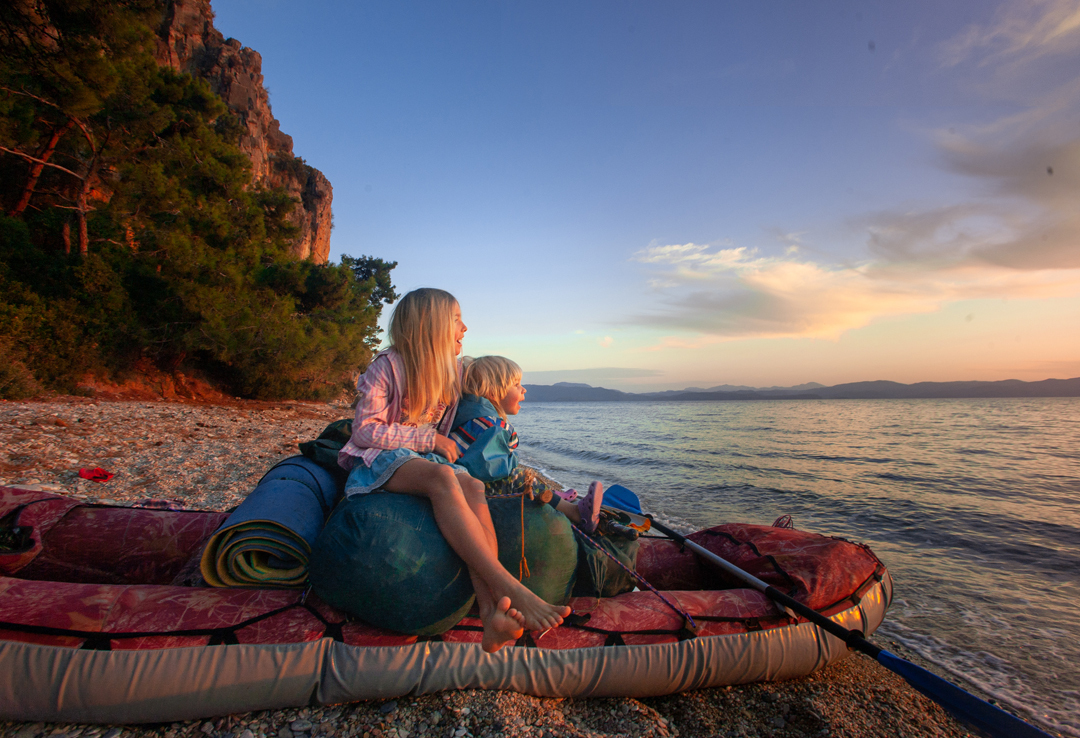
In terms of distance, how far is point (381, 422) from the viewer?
275cm

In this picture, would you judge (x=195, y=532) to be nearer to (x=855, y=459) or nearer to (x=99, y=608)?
(x=99, y=608)

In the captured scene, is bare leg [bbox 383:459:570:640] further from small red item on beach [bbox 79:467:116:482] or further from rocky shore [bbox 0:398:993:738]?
small red item on beach [bbox 79:467:116:482]

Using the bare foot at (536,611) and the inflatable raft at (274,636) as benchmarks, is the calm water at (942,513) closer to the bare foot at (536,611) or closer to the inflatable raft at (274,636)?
the inflatable raft at (274,636)

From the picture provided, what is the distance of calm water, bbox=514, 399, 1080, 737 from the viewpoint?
3682 millimetres

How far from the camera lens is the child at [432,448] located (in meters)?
2.11

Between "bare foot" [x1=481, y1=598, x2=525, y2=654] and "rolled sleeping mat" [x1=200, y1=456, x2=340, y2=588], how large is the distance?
110 cm

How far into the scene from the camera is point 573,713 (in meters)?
2.37

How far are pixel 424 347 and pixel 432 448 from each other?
0.59 m

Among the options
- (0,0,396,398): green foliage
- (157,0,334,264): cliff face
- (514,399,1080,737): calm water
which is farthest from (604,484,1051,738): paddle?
(157,0,334,264): cliff face

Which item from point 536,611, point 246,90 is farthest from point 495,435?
point 246,90

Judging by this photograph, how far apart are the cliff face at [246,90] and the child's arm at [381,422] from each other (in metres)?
26.3

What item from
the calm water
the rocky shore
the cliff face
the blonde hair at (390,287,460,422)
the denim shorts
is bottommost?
the calm water

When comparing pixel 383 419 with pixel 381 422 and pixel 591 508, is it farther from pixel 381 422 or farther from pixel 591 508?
pixel 591 508

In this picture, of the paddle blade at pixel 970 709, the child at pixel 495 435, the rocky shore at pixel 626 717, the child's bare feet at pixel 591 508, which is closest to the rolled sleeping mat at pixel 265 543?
the rocky shore at pixel 626 717
